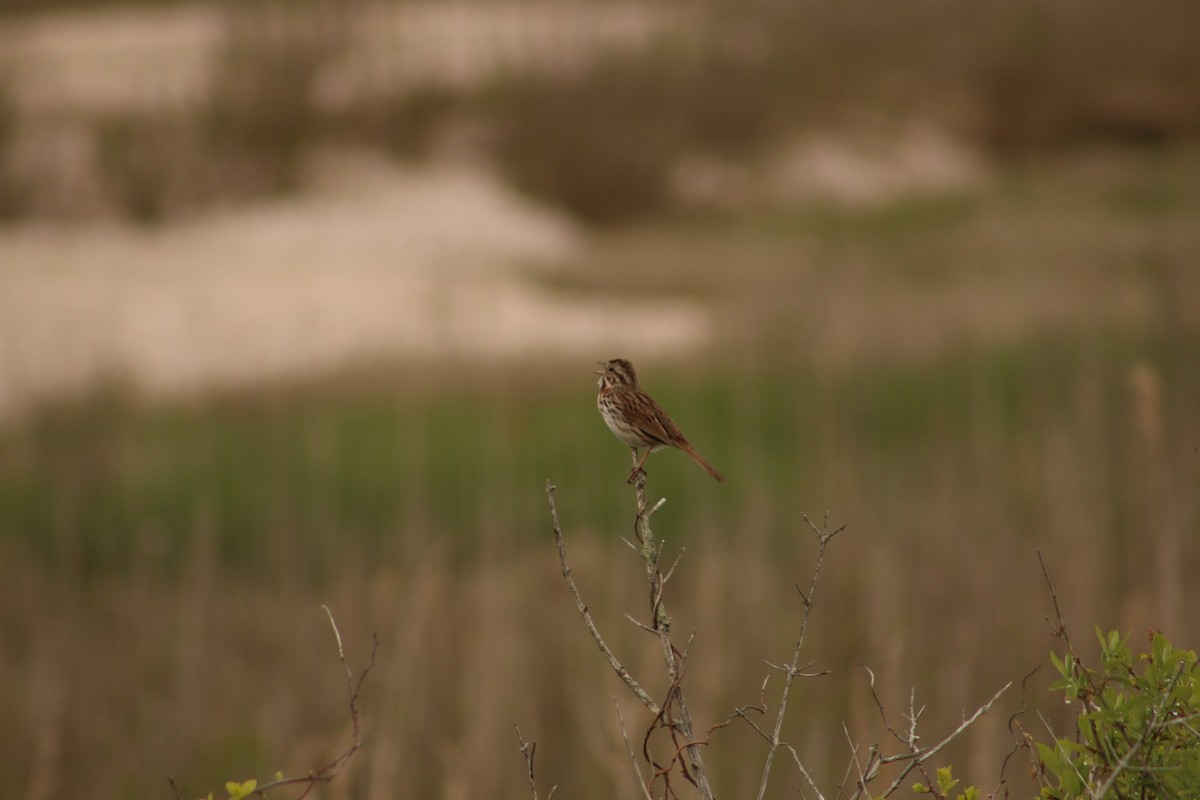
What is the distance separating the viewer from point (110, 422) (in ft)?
28.1

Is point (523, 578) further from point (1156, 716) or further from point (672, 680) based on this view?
point (1156, 716)

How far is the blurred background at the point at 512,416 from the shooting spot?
16.8 feet

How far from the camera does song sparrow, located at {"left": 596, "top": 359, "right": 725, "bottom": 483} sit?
2.17 metres

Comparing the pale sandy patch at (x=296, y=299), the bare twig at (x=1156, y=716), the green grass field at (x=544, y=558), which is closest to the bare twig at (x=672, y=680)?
the bare twig at (x=1156, y=716)

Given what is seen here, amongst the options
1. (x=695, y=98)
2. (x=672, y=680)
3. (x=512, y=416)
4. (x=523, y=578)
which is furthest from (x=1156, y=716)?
(x=695, y=98)

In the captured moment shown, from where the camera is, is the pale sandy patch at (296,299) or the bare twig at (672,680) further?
the pale sandy patch at (296,299)

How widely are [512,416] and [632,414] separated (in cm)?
806

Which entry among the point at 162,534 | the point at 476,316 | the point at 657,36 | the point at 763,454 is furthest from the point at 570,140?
the point at 162,534

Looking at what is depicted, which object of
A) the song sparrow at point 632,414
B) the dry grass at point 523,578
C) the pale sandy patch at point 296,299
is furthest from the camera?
the pale sandy patch at point 296,299

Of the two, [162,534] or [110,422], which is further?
[110,422]

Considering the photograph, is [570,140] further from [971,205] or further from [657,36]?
[971,205]

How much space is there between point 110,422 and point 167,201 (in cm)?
1530

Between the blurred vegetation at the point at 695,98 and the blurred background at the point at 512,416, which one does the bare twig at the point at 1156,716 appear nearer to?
the blurred background at the point at 512,416

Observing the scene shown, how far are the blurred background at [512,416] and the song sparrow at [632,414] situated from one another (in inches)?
64.5
